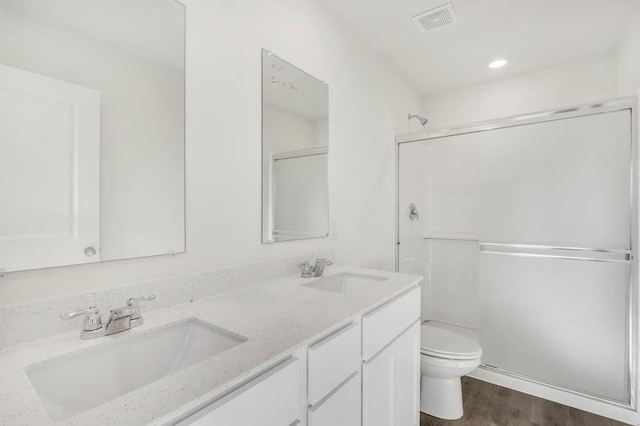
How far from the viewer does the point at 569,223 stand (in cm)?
210

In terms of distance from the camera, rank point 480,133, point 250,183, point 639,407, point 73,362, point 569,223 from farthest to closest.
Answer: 1. point 480,133
2. point 569,223
3. point 639,407
4. point 250,183
5. point 73,362

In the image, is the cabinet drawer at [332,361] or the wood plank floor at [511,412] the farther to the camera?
the wood plank floor at [511,412]

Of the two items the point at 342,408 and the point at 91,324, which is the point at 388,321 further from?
the point at 91,324

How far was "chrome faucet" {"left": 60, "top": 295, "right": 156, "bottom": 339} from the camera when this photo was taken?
2.84ft

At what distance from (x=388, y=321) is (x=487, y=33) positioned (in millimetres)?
2147

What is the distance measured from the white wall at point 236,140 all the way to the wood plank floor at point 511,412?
1155mm

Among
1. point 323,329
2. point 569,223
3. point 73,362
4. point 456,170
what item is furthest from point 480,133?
point 73,362

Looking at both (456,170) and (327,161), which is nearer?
(327,161)

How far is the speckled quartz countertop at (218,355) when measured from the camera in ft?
1.80

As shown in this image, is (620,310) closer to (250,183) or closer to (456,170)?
(456,170)

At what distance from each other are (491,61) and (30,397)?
3278mm

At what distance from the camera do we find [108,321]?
2.93ft

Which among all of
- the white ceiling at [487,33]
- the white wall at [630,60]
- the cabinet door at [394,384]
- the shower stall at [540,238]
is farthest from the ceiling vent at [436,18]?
the cabinet door at [394,384]

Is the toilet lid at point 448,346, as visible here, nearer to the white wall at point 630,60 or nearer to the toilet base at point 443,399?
the toilet base at point 443,399
